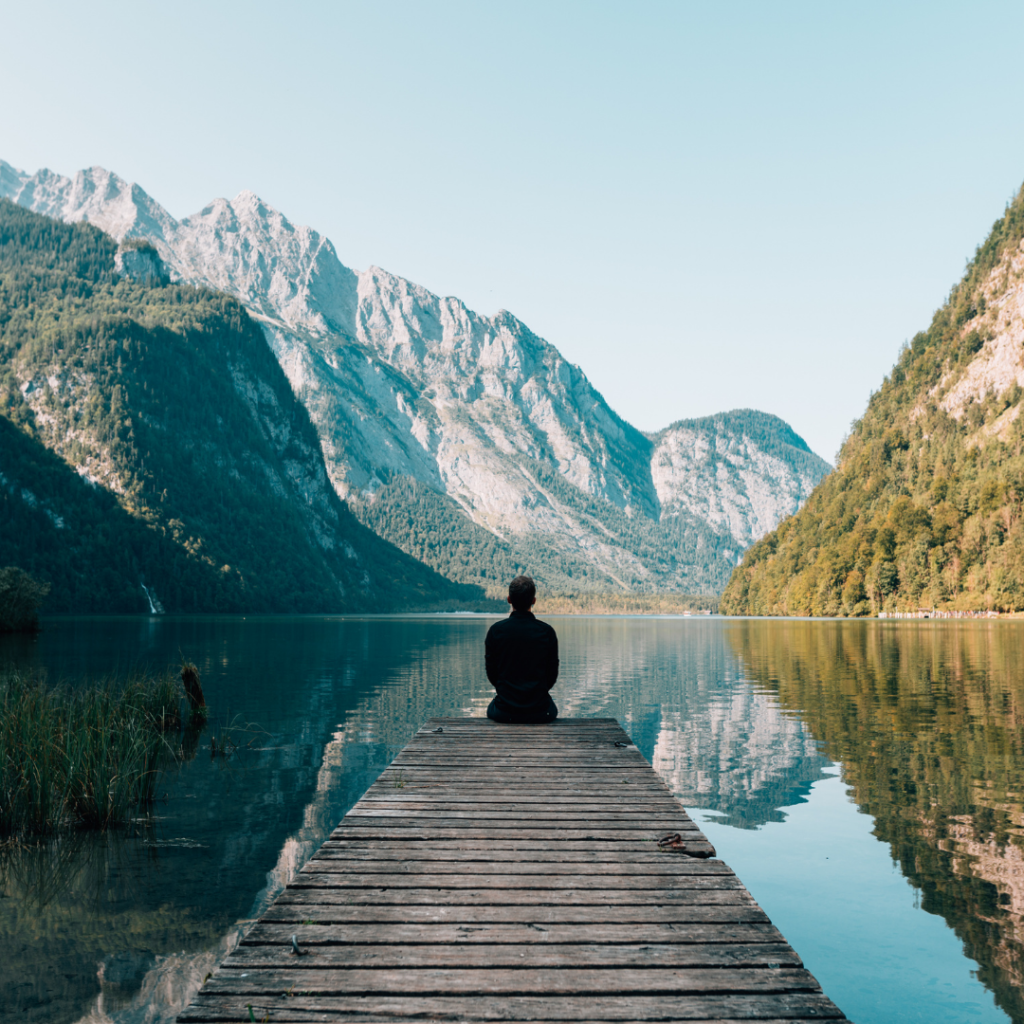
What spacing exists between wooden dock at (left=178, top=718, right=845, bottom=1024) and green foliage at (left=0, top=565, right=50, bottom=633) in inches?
3017

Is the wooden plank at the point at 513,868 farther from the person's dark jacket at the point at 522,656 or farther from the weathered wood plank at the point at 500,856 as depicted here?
the person's dark jacket at the point at 522,656

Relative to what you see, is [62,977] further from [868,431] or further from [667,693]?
[868,431]

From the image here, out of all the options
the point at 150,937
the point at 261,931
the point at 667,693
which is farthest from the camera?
the point at 667,693

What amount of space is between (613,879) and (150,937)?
20.9 ft

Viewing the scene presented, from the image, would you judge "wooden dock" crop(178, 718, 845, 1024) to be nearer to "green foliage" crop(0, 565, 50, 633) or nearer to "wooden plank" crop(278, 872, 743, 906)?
"wooden plank" crop(278, 872, 743, 906)

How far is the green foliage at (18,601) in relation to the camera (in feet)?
244

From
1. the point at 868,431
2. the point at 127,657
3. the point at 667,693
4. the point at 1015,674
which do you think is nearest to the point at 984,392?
the point at 868,431

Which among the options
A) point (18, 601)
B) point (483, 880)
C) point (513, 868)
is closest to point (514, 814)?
point (513, 868)

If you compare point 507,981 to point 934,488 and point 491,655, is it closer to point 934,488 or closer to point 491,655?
point 491,655

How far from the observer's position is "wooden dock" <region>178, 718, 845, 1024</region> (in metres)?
5.46

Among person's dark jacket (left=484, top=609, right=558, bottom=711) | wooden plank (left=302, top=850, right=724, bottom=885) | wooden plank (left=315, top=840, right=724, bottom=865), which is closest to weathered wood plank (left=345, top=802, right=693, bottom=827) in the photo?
wooden plank (left=315, top=840, right=724, bottom=865)

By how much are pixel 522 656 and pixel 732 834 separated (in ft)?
18.0

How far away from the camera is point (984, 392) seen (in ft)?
485

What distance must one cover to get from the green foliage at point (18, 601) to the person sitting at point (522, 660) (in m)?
70.9
